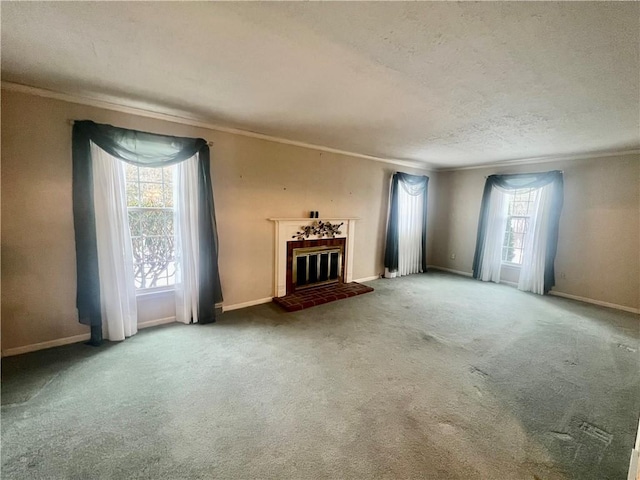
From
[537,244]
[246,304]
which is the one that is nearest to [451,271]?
[537,244]

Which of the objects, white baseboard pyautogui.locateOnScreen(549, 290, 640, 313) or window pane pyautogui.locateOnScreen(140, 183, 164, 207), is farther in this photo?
white baseboard pyautogui.locateOnScreen(549, 290, 640, 313)

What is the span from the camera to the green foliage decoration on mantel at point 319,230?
13.7 feet

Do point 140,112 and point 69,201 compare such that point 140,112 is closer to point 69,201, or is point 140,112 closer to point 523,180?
point 69,201

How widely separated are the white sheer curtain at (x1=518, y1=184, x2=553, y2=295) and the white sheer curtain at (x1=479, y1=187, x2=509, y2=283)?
46 cm

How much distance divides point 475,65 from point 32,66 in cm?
320

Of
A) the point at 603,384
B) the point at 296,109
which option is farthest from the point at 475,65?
the point at 603,384

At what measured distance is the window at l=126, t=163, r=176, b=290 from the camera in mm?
2887

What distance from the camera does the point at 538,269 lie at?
4656 mm

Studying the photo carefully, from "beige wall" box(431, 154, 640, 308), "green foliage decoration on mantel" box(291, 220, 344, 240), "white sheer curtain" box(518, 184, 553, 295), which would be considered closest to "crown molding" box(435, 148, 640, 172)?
"beige wall" box(431, 154, 640, 308)

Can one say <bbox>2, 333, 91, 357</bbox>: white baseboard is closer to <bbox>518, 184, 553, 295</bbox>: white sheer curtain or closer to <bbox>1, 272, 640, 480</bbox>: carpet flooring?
<bbox>1, 272, 640, 480</bbox>: carpet flooring

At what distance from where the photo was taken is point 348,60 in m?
1.71

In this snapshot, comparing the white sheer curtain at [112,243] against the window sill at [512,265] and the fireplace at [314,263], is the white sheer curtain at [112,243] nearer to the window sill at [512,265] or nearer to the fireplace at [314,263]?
the fireplace at [314,263]

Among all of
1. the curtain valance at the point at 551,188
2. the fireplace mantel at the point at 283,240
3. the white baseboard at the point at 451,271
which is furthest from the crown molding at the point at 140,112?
the white baseboard at the point at 451,271

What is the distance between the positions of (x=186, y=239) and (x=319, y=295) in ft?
6.92
